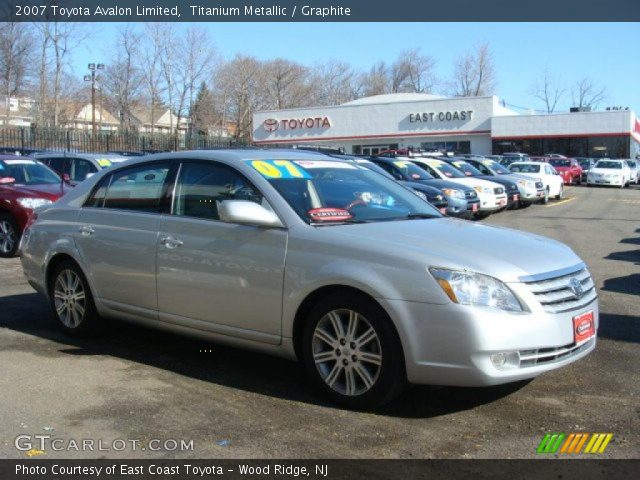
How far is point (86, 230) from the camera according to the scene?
5941mm

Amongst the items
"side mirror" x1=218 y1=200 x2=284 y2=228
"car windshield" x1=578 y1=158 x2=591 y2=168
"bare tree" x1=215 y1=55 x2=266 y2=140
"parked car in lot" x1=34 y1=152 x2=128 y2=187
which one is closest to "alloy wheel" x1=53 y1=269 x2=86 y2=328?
"side mirror" x1=218 y1=200 x2=284 y2=228

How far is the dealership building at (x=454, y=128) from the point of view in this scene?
160 feet

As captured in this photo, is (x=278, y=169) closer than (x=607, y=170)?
Yes

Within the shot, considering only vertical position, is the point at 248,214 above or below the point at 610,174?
below

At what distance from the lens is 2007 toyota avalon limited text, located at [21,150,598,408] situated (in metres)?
4.01

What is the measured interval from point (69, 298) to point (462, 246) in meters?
3.72

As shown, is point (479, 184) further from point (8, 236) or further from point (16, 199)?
point (8, 236)

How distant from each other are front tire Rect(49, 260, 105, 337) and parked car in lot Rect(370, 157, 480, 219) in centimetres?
1080

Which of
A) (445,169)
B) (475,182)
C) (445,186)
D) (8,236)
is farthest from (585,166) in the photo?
(8,236)

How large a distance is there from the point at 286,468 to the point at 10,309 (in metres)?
4.92

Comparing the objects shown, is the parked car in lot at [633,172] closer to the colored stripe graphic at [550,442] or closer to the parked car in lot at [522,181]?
the parked car in lot at [522,181]

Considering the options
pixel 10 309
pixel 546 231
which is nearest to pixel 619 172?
pixel 546 231

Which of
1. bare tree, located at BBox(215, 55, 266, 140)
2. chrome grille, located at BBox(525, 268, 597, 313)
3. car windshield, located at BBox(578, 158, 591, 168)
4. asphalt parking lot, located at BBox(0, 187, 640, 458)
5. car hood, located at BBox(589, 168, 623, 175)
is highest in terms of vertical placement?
bare tree, located at BBox(215, 55, 266, 140)

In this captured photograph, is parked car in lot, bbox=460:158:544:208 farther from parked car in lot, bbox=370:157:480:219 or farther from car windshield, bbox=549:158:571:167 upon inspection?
car windshield, bbox=549:158:571:167
